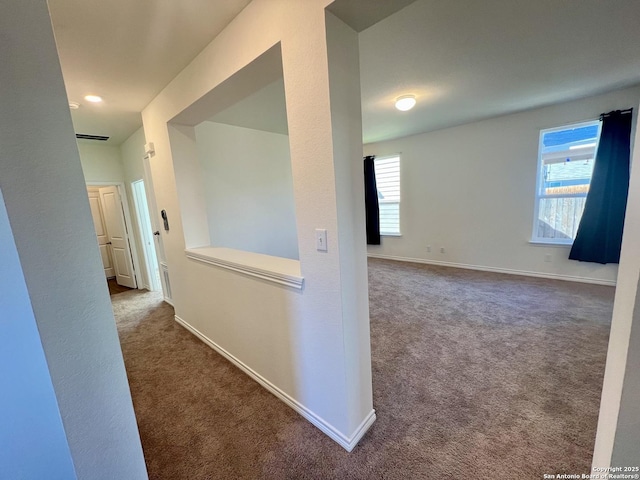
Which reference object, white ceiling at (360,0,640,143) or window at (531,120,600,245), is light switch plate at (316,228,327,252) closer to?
white ceiling at (360,0,640,143)

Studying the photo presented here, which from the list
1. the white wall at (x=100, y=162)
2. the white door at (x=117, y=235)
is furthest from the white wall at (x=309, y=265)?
the white door at (x=117, y=235)

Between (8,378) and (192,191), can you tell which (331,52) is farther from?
(192,191)

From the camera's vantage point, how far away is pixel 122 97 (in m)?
2.42

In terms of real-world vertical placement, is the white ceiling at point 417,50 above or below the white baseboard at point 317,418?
above

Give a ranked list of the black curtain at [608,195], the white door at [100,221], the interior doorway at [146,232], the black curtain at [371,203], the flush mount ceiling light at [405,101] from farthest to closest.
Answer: the black curtain at [371,203] → the white door at [100,221] → the interior doorway at [146,232] → the black curtain at [608,195] → the flush mount ceiling light at [405,101]

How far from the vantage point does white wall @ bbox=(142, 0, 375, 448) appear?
3.93 feet

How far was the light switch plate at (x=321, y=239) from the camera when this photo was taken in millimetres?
1274

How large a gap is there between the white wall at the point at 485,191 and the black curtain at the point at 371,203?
42cm

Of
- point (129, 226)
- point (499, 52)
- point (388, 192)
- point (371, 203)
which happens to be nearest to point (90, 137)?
point (129, 226)

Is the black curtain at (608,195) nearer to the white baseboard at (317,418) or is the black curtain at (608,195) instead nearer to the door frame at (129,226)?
the white baseboard at (317,418)

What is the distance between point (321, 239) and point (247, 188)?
8.82 ft

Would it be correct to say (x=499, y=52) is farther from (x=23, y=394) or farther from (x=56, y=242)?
(x=23, y=394)

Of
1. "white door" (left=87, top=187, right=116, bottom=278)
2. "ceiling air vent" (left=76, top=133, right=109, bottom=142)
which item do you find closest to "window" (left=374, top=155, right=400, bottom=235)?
"ceiling air vent" (left=76, top=133, right=109, bottom=142)

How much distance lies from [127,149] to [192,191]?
7.91 feet
